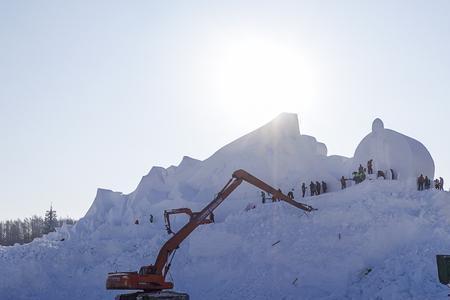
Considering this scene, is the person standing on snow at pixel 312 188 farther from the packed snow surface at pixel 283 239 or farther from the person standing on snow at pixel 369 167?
the person standing on snow at pixel 369 167

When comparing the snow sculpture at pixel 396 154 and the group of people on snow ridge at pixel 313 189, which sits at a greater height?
the snow sculpture at pixel 396 154

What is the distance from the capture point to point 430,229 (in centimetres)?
2164

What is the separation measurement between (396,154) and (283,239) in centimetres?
1185

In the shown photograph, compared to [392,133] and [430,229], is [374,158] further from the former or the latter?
[430,229]

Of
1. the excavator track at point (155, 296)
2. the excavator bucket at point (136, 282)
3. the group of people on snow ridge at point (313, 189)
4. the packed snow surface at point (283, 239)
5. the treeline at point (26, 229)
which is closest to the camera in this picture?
the excavator track at point (155, 296)

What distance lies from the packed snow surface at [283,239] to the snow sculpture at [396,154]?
7 centimetres

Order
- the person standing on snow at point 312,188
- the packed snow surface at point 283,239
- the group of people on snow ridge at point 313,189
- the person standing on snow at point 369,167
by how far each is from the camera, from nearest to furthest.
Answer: the packed snow surface at point 283,239, the person standing on snow at point 369,167, the group of people on snow ridge at point 313,189, the person standing on snow at point 312,188

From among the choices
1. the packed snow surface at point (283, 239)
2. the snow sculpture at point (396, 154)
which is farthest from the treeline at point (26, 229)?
the snow sculpture at point (396, 154)

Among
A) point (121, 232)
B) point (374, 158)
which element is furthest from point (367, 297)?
point (121, 232)

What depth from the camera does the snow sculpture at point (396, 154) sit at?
32312 mm

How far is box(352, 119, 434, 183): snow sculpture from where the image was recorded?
32.3 metres

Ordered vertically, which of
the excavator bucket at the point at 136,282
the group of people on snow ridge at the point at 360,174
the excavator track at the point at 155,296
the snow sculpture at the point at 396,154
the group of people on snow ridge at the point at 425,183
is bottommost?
the excavator track at the point at 155,296

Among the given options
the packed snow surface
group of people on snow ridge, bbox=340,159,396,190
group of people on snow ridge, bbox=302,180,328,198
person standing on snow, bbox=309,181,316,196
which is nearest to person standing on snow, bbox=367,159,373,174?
group of people on snow ridge, bbox=340,159,396,190

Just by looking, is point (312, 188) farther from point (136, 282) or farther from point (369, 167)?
point (136, 282)
